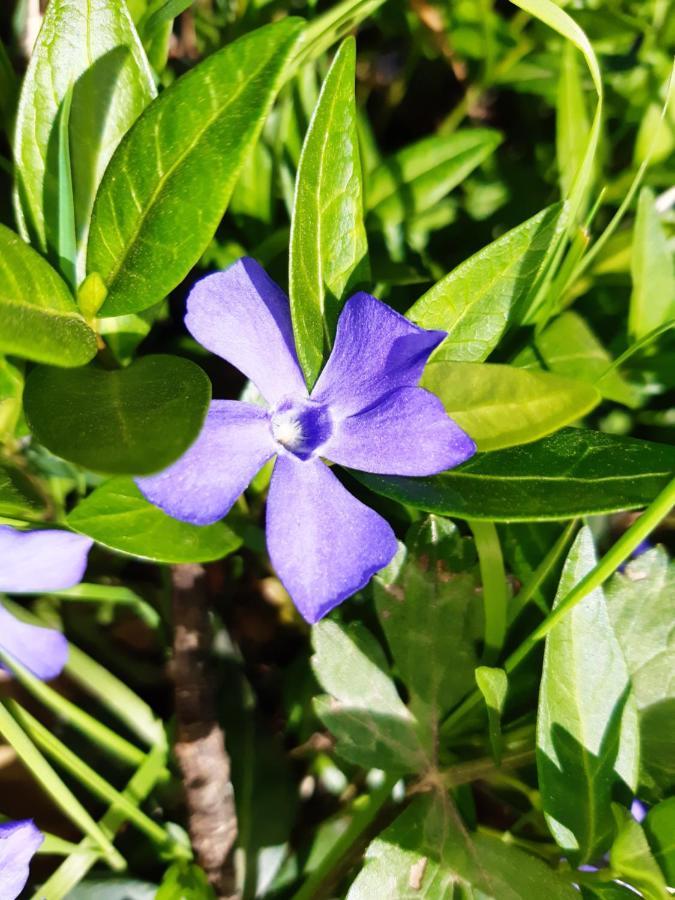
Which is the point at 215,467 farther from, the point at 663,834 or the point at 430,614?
the point at 663,834

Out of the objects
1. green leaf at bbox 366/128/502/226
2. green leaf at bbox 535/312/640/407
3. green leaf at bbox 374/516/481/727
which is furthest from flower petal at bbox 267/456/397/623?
green leaf at bbox 366/128/502/226

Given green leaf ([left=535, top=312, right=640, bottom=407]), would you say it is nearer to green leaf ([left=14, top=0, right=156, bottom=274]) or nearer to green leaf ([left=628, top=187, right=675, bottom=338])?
green leaf ([left=628, top=187, right=675, bottom=338])

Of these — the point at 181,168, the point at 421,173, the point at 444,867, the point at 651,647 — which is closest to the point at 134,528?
the point at 181,168

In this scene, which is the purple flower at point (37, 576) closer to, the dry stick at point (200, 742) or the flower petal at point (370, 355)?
the dry stick at point (200, 742)

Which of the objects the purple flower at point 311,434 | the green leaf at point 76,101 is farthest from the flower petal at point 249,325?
the green leaf at point 76,101

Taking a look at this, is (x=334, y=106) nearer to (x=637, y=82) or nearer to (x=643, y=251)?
(x=643, y=251)
